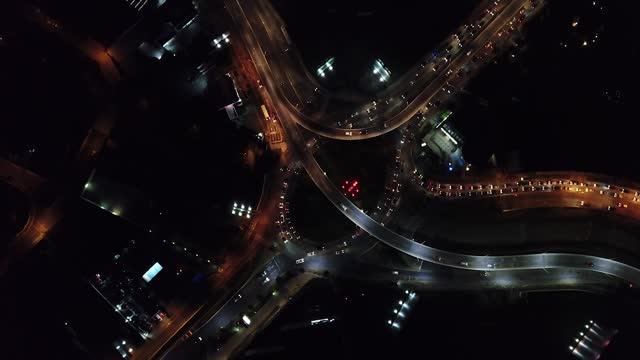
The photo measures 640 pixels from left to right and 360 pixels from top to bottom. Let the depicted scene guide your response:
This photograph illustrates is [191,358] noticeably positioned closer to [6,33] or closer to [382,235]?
[382,235]

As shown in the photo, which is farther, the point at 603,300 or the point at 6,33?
the point at 6,33

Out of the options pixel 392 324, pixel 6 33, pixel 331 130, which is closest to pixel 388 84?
pixel 331 130

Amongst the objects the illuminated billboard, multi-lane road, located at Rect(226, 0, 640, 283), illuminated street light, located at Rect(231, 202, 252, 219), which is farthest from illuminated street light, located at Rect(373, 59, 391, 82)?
the illuminated billboard

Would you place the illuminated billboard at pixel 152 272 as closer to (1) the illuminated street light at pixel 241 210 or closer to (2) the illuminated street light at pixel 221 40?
(1) the illuminated street light at pixel 241 210

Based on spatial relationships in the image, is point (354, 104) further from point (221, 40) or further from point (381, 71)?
point (221, 40)

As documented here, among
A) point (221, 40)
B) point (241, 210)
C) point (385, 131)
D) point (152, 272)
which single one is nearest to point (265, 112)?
point (221, 40)

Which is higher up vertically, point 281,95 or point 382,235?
point 281,95

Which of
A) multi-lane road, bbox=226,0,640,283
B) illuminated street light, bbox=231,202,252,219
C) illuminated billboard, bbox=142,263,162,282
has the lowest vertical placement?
illuminated billboard, bbox=142,263,162,282

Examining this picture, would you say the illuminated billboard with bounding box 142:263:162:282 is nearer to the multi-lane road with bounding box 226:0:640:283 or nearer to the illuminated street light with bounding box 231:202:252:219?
the illuminated street light with bounding box 231:202:252:219
